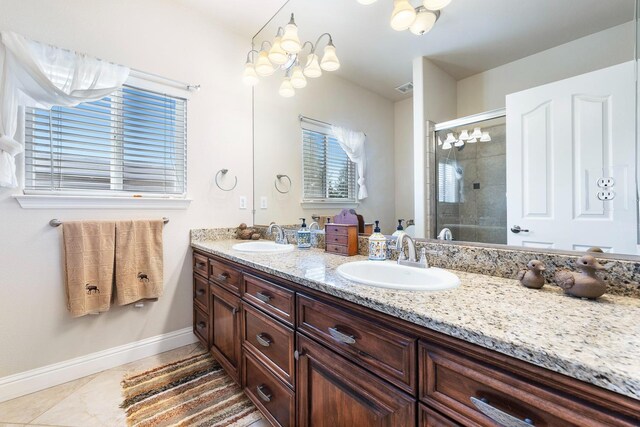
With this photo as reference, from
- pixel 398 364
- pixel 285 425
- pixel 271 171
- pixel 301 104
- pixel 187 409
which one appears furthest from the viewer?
pixel 271 171

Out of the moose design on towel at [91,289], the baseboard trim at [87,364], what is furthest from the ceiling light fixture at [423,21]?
the baseboard trim at [87,364]

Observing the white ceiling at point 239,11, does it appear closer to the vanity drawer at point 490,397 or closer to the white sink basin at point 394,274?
the white sink basin at point 394,274

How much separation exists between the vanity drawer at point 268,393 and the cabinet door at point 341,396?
0.28 ft

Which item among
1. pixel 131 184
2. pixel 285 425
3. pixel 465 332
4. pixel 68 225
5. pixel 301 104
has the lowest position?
pixel 285 425

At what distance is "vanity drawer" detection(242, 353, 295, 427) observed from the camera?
1.15 metres

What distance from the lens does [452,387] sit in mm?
637

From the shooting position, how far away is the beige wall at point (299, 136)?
1572 millimetres

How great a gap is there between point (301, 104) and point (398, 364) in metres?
1.96

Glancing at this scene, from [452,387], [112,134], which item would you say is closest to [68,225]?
[112,134]

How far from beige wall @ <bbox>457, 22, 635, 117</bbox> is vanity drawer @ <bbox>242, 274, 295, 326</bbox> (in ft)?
3.65

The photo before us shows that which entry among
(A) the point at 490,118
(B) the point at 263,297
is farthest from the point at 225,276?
(A) the point at 490,118

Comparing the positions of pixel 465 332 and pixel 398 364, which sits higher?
pixel 465 332

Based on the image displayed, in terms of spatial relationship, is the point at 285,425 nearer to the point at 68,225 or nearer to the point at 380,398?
the point at 380,398

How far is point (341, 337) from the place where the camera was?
89 cm
